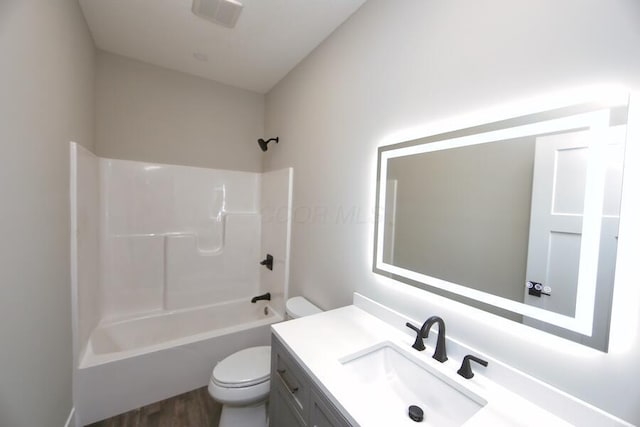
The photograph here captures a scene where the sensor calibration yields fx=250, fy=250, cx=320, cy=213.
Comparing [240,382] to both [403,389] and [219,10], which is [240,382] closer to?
[403,389]

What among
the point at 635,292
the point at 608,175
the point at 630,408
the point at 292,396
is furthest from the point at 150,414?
the point at 608,175

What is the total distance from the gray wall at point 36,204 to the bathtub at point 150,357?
165mm

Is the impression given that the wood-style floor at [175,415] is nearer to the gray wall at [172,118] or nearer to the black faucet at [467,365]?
the black faucet at [467,365]

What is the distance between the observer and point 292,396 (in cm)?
108

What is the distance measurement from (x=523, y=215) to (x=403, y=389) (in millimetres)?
840

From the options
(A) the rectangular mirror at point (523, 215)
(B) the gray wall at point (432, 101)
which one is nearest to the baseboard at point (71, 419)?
(B) the gray wall at point (432, 101)

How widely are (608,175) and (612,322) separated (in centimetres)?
40

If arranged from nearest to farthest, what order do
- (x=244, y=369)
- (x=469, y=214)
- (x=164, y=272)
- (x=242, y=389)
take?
(x=469, y=214)
(x=242, y=389)
(x=244, y=369)
(x=164, y=272)

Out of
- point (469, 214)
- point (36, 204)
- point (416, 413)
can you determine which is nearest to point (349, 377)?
point (416, 413)

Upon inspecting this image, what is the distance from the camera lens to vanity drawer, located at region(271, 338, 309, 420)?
1.01 meters

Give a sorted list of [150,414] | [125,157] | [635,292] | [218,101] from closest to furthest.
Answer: [635,292], [150,414], [125,157], [218,101]

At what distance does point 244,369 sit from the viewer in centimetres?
159

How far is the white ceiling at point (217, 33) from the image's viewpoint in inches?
62.1

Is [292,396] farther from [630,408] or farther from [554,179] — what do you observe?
[554,179]
